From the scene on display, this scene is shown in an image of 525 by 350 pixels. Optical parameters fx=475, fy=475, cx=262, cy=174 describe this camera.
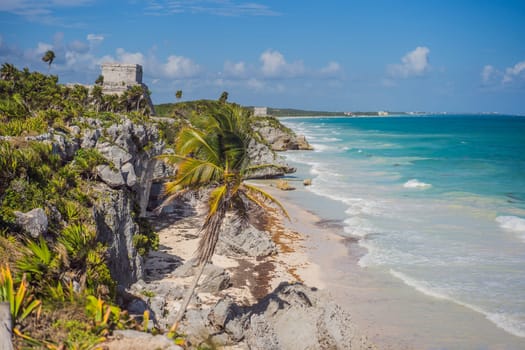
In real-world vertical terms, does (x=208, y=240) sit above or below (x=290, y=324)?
above

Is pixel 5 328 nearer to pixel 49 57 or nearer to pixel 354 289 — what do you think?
pixel 354 289

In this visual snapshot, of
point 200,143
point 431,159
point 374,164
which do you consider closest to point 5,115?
point 200,143

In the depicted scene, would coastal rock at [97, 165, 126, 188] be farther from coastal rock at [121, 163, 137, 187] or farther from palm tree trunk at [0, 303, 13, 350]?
palm tree trunk at [0, 303, 13, 350]

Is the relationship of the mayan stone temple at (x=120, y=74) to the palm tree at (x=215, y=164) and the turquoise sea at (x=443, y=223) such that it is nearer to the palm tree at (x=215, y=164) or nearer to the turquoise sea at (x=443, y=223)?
the turquoise sea at (x=443, y=223)

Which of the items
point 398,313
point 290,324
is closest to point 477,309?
point 398,313

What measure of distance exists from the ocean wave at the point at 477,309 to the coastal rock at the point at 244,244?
4460 millimetres

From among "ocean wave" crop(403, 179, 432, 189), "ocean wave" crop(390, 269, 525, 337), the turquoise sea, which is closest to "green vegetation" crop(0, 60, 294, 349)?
"ocean wave" crop(390, 269, 525, 337)

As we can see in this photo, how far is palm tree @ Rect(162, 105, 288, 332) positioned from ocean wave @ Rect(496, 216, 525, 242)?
16.3 m

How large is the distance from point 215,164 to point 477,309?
8558mm

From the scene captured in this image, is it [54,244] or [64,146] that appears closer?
[54,244]

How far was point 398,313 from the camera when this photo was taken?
40.8ft

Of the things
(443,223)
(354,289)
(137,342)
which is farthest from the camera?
(443,223)

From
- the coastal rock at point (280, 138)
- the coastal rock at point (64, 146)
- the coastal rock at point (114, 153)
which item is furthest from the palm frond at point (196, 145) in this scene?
the coastal rock at point (280, 138)

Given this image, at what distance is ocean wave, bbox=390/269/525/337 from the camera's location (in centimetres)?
1166
